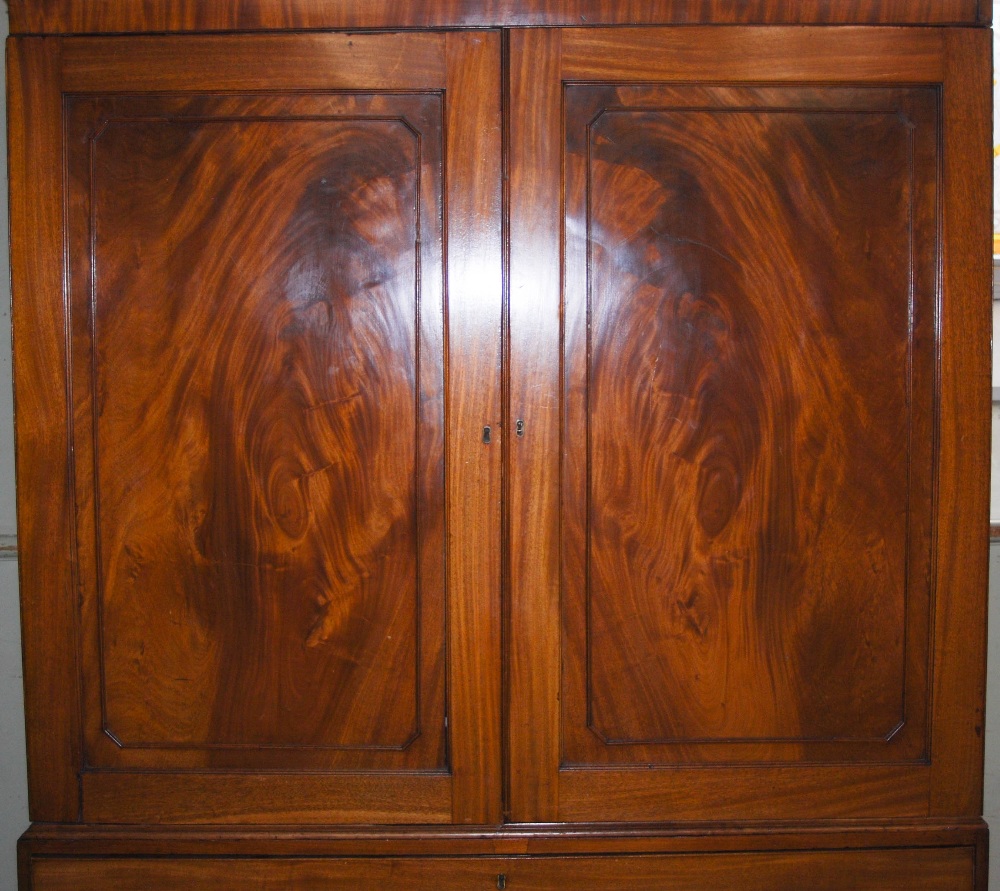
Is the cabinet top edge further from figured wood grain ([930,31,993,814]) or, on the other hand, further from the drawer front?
the drawer front

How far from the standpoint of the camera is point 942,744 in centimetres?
125

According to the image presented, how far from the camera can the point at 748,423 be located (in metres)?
1.23

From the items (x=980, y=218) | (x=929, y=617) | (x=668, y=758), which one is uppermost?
(x=980, y=218)

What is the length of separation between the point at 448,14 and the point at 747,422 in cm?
82

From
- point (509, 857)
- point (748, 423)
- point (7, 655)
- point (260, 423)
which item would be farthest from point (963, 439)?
point (7, 655)

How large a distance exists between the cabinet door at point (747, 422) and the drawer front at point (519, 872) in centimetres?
8

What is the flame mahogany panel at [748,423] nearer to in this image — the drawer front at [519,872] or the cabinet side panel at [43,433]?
the drawer front at [519,872]

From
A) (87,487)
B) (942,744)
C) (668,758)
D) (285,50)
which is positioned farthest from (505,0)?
(942,744)

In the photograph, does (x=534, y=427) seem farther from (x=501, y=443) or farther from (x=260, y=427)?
(x=260, y=427)

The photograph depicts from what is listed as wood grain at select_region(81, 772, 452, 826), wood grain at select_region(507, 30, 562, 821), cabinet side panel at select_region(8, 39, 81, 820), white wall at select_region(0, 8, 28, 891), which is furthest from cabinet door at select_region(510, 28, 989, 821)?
white wall at select_region(0, 8, 28, 891)

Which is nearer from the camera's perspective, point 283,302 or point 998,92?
point 283,302

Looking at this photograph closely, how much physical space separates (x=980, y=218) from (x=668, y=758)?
1.02m

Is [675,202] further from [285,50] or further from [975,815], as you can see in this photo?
[975,815]

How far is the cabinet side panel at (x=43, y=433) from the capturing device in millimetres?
1211
